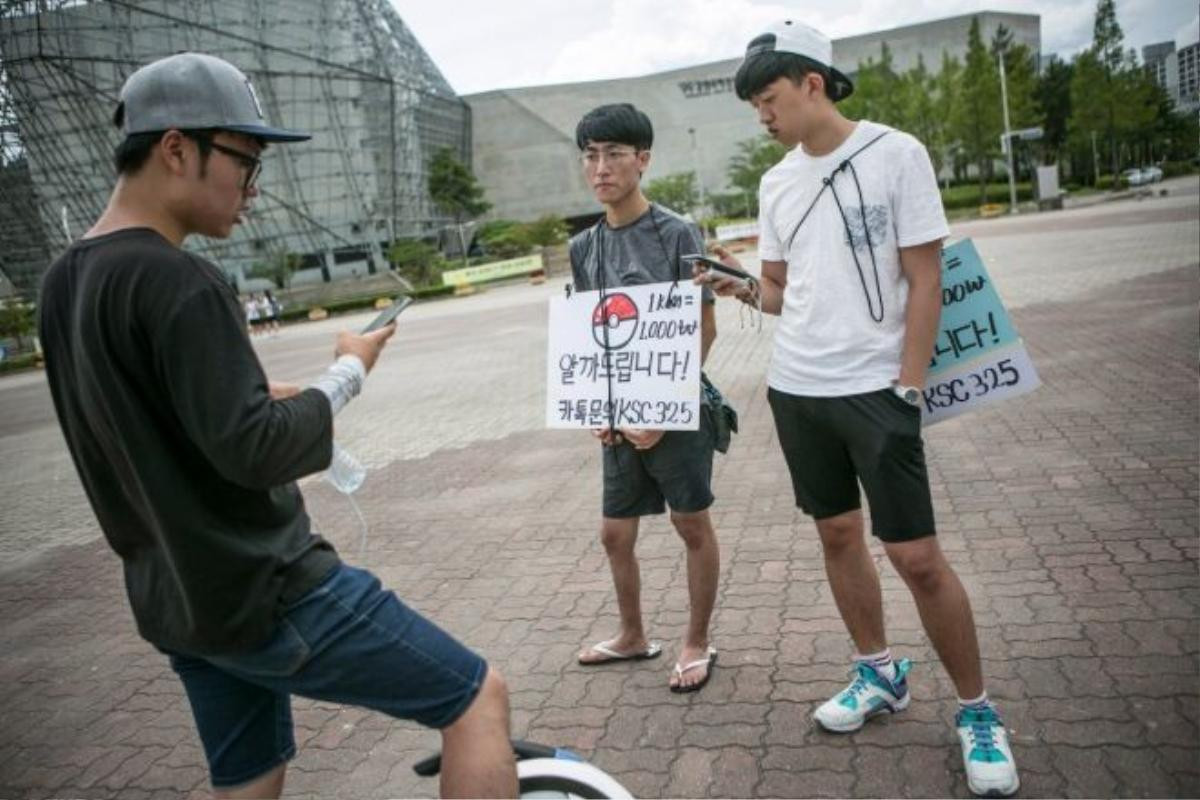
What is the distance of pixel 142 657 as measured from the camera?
4297 mm

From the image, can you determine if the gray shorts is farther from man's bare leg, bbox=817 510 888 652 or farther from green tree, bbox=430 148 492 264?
green tree, bbox=430 148 492 264

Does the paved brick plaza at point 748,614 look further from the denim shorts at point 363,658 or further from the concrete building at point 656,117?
the concrete building at point 656,117

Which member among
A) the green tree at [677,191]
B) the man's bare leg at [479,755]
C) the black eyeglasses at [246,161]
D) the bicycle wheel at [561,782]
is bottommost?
the bicycle wheel at [561,782]

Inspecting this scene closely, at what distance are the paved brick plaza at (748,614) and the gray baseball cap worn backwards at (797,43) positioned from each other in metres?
2.19

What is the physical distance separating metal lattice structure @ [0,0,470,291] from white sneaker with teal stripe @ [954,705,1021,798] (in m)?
59.0

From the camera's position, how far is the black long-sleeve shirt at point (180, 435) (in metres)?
1.36

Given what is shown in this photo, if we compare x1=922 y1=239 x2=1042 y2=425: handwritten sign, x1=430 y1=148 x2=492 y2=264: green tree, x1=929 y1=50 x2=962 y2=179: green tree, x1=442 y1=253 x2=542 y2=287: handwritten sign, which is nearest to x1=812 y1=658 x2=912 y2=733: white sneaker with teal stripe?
x1=922 y1=239 x2=1042 y2=425: handwritten sign

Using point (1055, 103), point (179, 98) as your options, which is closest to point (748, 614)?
point (179, 98)

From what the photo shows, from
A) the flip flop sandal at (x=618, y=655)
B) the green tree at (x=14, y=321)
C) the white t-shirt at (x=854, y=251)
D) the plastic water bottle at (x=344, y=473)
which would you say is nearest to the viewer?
the plastic water bottle at (x=344, y=473)

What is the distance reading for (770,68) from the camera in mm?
2377

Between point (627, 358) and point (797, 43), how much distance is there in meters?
1.27

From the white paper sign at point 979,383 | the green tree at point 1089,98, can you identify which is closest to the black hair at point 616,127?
the white paper sign at point 979,383

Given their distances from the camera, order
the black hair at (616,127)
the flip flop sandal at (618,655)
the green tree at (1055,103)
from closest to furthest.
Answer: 1. the black hair at (616,127)
2. the flip flop sandal at (618,655)
3. the green tree at (1055,103)

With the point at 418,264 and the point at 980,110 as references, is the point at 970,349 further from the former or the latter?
the point at 980,110
